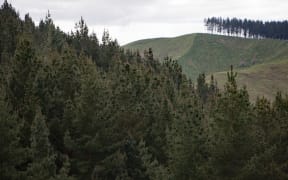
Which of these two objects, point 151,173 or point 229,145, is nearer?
point 229,145

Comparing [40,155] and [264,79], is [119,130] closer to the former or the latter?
[40,155]

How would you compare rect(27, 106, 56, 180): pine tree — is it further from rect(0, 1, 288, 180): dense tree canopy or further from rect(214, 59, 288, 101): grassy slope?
rect(214, 59, 288, 101): grassy slope

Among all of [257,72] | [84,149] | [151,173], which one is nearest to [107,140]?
[84,149]

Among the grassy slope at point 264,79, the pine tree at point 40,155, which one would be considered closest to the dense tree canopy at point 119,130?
the pine tree at point 40,155

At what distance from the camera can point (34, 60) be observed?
30609 mm

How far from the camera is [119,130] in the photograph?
34.7m

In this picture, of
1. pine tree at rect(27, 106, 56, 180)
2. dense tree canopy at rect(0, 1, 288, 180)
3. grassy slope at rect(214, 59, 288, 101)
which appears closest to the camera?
pine tree at rect(27, 106, 56, 180)

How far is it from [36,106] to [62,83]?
7637 mm

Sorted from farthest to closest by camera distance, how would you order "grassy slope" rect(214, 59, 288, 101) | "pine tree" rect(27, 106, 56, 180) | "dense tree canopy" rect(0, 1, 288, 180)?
"grassy slope" rect(214, 59, 288, 101) → "dense tree canopy" rect(0, 1, 288, 180) → "pine tree" rect(27, 106, 56, 180)

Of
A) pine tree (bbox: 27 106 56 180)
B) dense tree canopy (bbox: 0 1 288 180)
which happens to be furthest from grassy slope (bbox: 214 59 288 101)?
pine tree (bbox: 27 106 56 180)

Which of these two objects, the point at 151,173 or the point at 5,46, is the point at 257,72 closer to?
the point at 5,46

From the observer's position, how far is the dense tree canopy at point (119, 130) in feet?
76.9

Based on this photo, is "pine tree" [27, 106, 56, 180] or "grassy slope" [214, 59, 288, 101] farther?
"grassy slope" [214, 59, 288, 101]

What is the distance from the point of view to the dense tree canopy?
76.9 feet
